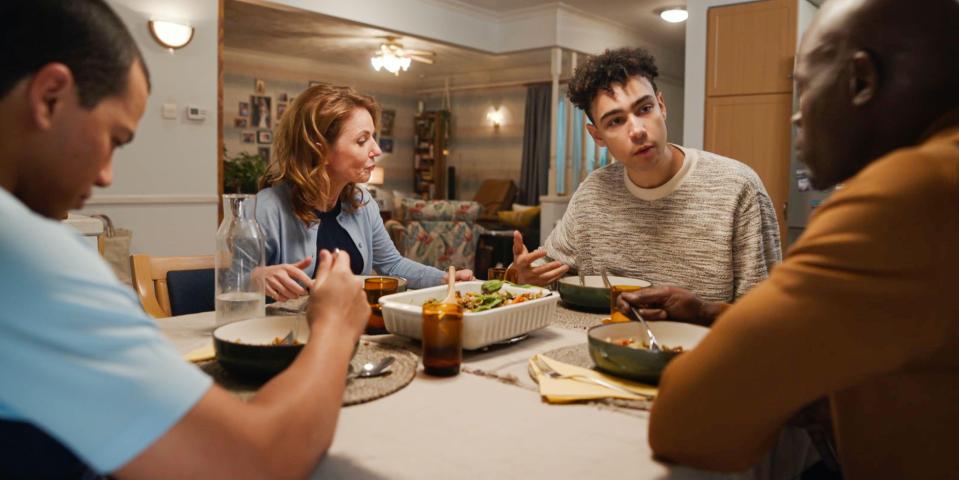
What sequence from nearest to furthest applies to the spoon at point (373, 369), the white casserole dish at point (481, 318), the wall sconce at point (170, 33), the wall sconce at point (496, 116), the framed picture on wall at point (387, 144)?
the spoon at point (373, 369) → the white casserole dish at point (481, 318) → the wall sconce at point (170, 33) → the wall sconce at point (496, 116) → the framed picture on wall at point (387, 144)

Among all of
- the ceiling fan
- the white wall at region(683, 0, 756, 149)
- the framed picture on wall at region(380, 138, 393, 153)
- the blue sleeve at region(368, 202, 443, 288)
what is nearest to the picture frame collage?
the framed picture on wall at region(380, 138, 393, 153)

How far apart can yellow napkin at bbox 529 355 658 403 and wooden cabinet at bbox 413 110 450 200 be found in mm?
10218

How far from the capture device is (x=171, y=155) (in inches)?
192

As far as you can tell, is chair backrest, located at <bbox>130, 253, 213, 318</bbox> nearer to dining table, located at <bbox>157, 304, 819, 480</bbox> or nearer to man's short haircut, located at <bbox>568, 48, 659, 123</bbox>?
dining table, located at <bbox>157, 304, 819, 480</bbox>

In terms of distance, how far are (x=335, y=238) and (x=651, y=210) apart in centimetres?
100

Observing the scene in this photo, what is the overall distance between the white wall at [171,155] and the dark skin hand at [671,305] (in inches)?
165

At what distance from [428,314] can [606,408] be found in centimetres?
34

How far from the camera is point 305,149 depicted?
2.21 metres

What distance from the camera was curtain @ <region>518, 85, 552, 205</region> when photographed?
10.2 meters

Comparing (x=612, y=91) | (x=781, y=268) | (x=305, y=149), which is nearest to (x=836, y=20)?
(x=781, y=268)

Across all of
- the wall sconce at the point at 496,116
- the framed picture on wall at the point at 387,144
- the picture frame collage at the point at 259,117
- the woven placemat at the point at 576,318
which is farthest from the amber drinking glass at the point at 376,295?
the framed picture on wall at the point at 387,144

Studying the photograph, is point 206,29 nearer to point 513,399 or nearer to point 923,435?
point 513,399

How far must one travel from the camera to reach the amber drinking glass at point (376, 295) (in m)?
1.47

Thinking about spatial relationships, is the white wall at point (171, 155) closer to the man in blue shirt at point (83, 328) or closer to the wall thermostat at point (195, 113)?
the wall thermostat at point (195, 113)
